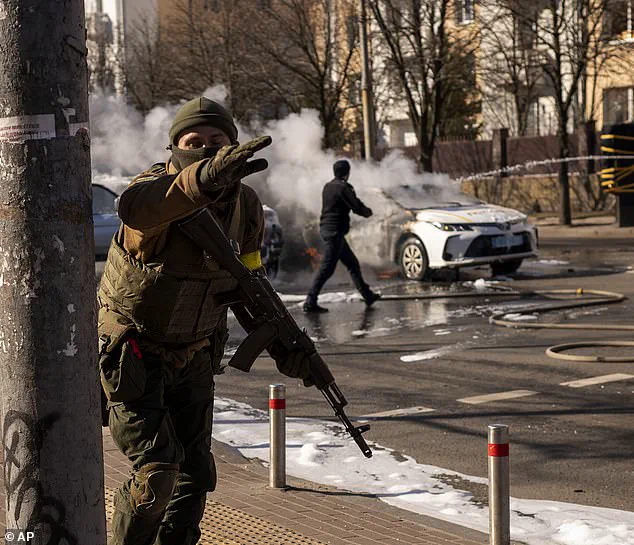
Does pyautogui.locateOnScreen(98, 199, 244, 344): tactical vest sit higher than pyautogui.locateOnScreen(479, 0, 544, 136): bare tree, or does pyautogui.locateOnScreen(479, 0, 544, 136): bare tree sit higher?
pyautogui.locateOnScreen(479, 0, 544, 136): bare tree

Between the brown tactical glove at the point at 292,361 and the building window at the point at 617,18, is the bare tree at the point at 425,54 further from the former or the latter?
the brown tactical glove at the point at 292,361

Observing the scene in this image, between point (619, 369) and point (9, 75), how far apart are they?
26.3ft

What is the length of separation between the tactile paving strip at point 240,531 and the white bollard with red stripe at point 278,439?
52cm

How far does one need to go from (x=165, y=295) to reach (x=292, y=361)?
0.57m

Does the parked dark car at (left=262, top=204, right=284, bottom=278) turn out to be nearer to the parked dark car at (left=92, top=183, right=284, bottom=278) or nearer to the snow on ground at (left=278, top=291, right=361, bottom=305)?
the parked dark car at (left=92, top=183, right=284, bottom=278)

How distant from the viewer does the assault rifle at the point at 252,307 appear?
4.21 m

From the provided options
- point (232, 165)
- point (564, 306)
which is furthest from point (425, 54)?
point (232, 165)

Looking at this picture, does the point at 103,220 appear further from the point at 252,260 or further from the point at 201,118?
the point at 201,118

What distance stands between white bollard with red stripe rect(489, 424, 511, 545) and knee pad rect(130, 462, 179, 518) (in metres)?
1.61

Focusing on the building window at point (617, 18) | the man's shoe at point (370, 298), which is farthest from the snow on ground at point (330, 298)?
the building window at point (617, 18)

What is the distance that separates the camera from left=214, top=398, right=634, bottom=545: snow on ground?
227 inches

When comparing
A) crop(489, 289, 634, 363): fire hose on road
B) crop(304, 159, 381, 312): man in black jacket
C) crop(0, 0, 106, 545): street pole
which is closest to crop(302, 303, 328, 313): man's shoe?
crop(304, 159, 381, 312): man in black jacket

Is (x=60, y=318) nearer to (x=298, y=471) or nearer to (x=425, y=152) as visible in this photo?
(x=298, y=471)

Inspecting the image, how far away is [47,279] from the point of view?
3.12 meters
